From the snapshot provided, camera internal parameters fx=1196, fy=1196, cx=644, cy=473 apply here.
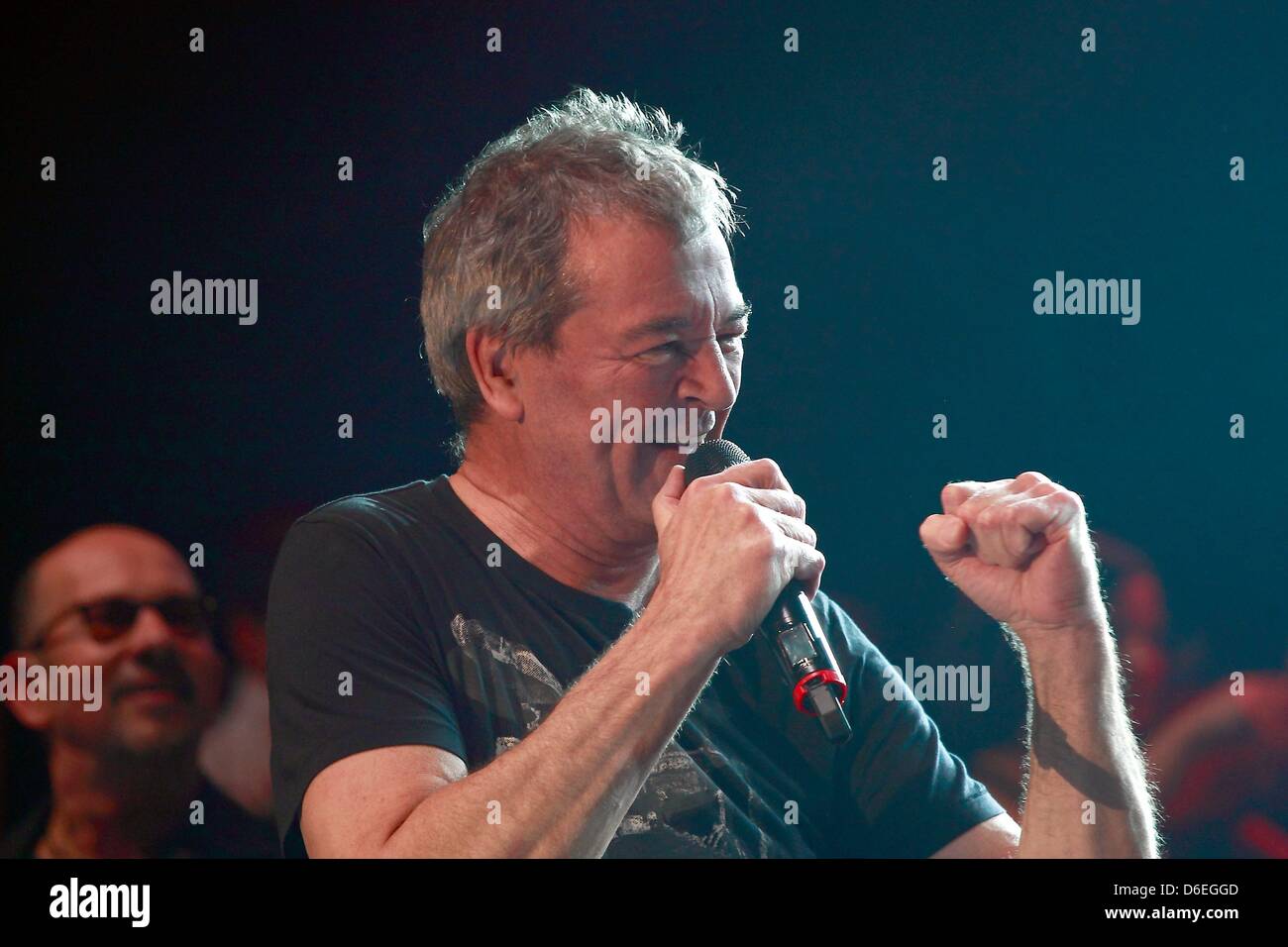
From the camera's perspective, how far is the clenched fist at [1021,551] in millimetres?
1384

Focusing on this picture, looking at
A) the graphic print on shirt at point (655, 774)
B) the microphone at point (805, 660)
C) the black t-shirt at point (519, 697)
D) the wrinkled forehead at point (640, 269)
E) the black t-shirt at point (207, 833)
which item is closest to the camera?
the microphone at point (805, 660)

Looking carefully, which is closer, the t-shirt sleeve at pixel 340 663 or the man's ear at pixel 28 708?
the t-shirt sleeve at pixel 340 663

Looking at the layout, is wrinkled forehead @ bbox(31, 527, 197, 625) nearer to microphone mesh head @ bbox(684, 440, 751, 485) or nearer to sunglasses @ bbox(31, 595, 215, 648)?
sunglasses @ bbox(31, 595, 215, 648)

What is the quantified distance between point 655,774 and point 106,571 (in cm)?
87

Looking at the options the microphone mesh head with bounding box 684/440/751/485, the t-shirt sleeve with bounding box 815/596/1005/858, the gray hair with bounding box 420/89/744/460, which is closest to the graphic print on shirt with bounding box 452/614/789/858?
the t-shirt sleeve with bounding box 815/596/1005/858

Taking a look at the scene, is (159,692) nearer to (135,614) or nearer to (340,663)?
(135,614)

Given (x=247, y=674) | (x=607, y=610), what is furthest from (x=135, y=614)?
(x=607, y=610)

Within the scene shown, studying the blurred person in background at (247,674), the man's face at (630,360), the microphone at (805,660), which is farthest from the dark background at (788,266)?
the microphone at (805,660)

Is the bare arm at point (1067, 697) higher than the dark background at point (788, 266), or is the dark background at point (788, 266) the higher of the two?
the dark background at point (788, 266)

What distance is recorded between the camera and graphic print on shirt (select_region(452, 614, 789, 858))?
4.61 feet

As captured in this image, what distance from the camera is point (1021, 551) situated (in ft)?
4.60

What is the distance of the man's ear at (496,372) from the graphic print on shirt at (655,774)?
0.33 m

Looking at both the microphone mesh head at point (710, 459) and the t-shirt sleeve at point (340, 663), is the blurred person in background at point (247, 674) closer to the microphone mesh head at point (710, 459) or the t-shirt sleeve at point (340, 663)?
Answer: the t-shirt sleeve at point (340, 663)

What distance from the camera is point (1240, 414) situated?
6.53 feet
